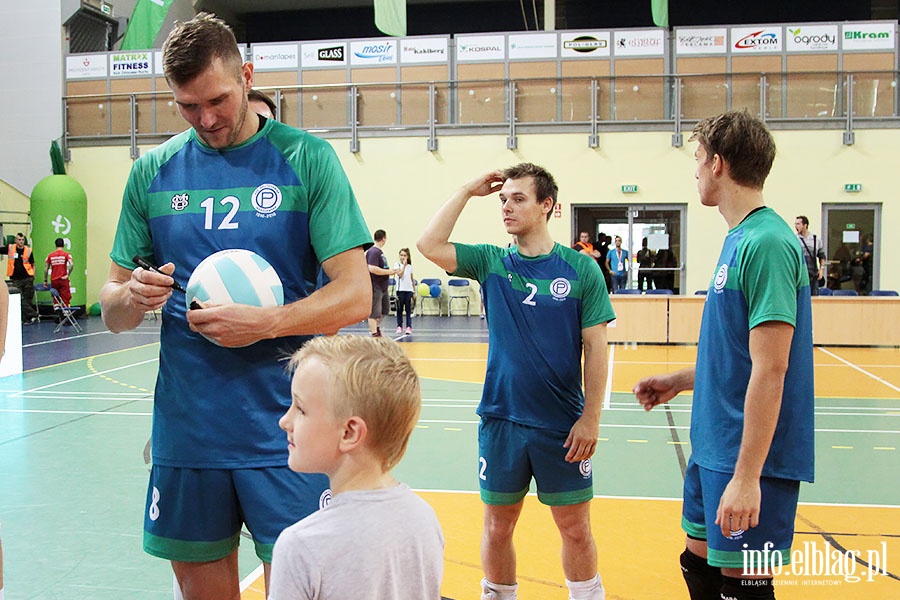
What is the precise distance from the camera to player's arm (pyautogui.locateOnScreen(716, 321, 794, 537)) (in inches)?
89.1

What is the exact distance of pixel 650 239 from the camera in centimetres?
1992

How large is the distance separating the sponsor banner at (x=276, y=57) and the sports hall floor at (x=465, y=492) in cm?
1237

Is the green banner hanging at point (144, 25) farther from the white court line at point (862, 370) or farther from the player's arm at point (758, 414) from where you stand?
the player's arm at point (758, 414)

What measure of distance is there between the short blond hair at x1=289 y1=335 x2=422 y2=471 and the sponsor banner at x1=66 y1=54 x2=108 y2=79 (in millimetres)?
22934

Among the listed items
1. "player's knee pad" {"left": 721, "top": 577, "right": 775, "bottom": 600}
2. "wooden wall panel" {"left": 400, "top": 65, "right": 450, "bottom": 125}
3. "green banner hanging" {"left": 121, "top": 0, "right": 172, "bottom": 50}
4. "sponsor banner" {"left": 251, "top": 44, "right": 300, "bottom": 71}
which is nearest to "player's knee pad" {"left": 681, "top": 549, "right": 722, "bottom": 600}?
"player's knee pad" {"left": 721, "top": 577, "right": 775, "bottom": 600}

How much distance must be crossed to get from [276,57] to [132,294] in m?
20.3

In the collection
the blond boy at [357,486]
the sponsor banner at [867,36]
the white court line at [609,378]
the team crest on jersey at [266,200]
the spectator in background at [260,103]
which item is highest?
the sponsor banner at [867,36]

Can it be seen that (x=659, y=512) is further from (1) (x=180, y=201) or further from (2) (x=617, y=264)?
(2) (x=617, y=264)

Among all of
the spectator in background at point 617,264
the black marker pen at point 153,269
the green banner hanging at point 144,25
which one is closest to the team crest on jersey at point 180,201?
the black marker pen at point 153,269

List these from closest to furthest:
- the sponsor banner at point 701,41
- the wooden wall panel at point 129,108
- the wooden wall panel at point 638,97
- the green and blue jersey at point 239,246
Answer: the green and blue jersey at point 239,246, the wooden wall panel at point 638,97, the sponsor banner at point 701,41, the wooden wall panel at point 129,108

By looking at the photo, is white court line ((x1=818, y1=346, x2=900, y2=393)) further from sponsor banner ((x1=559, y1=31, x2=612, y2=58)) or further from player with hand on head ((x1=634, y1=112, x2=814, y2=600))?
sponsor banner ((x1=559, y1=31, x2=612, y2=58))

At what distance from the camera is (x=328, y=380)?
1.65 metres

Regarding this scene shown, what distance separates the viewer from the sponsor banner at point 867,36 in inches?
744

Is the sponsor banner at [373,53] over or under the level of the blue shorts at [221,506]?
over
